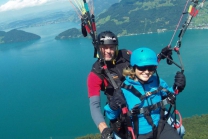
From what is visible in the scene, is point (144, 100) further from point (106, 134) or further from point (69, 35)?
point (69, 35)

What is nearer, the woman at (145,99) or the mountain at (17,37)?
the woman at (145,99)

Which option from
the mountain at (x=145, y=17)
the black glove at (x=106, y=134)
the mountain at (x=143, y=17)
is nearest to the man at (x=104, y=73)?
the black glove at (x=106, y=134)

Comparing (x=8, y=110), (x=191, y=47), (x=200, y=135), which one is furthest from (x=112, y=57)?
(x=191, y=47)

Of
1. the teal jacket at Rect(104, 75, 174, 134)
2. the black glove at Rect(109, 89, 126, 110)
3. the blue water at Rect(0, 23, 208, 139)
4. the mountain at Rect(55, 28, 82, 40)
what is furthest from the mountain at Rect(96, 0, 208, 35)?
the black glove at Rect(109, 89, 126, 110)

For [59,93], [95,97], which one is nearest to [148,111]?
[95,97]

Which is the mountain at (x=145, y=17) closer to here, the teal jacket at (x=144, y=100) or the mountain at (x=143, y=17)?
the mountain at (x=143, y=17)

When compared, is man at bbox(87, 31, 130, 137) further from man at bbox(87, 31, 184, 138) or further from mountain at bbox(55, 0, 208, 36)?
mountain at bbox(55, 0, 208, 36)
